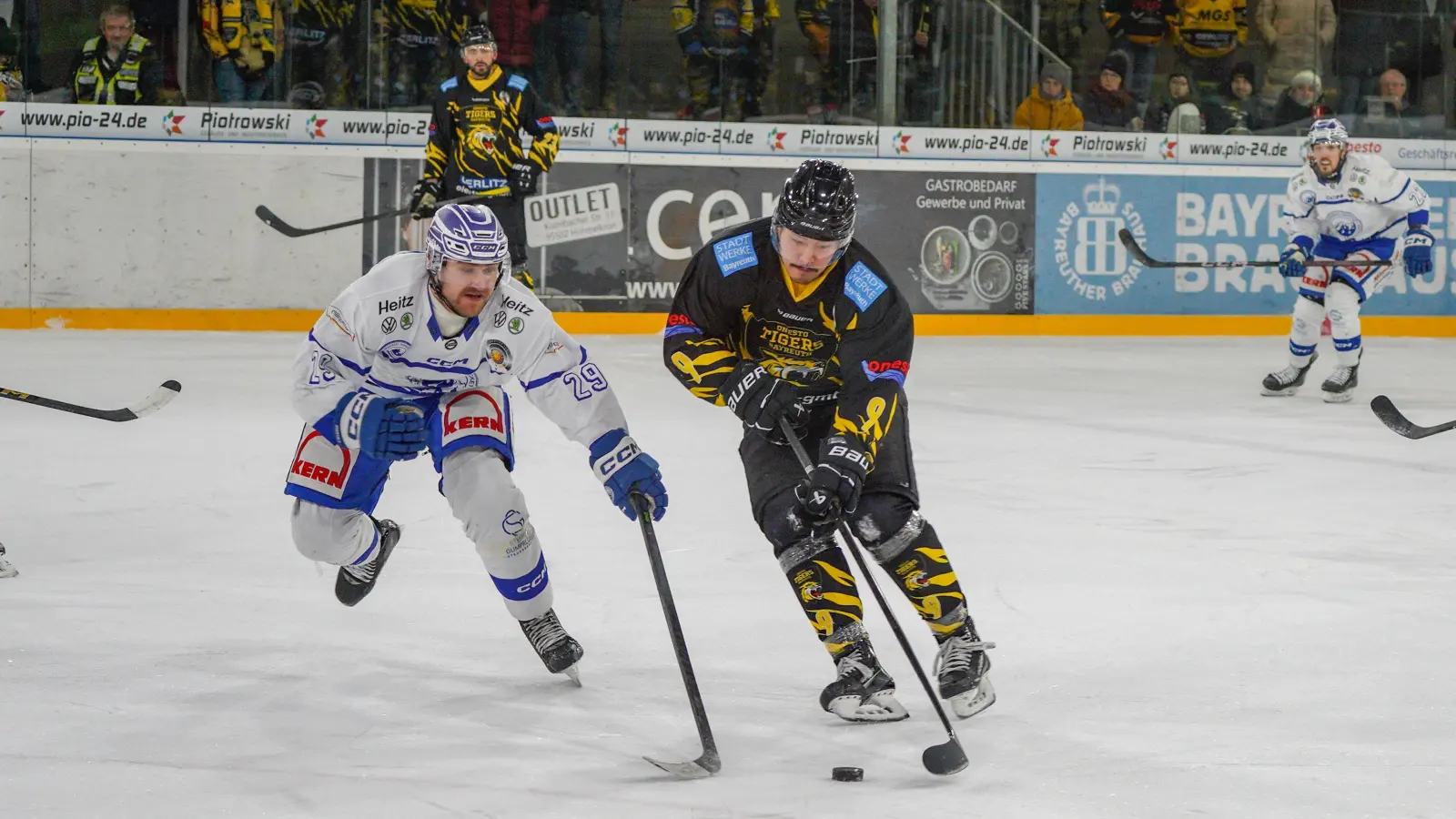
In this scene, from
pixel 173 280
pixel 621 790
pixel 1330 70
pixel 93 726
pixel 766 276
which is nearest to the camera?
pixel 621 790

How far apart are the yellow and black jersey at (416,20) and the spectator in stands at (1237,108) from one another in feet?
17.9

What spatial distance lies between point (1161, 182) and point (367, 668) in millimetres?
9174

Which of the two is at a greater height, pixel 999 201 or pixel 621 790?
pixel 999 201

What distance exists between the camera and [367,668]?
10.2ft

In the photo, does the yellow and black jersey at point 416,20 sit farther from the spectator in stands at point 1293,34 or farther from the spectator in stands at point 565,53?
the spectator in stands at point 1293,34

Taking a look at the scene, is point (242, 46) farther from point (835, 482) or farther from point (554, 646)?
point (835, 482)

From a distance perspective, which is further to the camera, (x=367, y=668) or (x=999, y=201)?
(x=999, y=201)

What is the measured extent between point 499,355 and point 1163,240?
8.94 meters

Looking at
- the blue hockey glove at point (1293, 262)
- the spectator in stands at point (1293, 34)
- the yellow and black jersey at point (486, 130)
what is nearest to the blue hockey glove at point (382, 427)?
the yellow and black jersey at point (486, 130)

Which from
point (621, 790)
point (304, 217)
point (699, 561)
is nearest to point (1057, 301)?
point (304, 217)

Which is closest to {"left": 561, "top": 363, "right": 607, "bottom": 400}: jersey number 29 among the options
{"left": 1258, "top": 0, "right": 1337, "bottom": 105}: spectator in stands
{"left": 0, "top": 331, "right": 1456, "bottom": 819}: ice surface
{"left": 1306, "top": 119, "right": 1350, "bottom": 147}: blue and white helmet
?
{"left": 0, "top": 331, "right": 1456, "bottom": 819}: ice surface

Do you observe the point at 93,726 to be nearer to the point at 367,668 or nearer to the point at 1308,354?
the point at 367,668

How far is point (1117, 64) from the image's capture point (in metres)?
11.5

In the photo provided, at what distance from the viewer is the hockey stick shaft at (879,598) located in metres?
2.67
